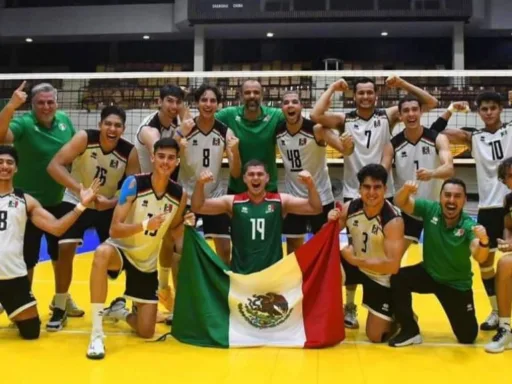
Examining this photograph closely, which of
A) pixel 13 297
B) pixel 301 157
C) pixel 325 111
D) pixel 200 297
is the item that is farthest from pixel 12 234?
pixel 325 111

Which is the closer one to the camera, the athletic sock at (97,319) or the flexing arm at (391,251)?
the athletic sock at (97,319)

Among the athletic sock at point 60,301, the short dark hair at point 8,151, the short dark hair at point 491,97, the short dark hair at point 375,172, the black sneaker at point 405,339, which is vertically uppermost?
the short dark hair at point 491,97

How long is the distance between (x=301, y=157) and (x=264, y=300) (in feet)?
5.42

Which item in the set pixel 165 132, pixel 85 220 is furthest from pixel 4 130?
pixel 165 132

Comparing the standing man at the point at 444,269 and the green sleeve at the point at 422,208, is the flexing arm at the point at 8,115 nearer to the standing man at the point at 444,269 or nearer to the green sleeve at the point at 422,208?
the standing man at the point at 444,269

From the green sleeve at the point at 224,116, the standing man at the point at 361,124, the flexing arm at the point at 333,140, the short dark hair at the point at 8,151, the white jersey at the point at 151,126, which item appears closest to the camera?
the short dark hair at the point at 8,151

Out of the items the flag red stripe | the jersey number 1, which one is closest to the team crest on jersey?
the flag red stripe

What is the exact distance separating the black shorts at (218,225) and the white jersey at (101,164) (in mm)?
949

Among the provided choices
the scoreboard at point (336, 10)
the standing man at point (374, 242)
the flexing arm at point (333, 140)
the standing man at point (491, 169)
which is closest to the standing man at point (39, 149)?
the flexing arm at point (333, 140)

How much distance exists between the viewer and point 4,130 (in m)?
5.30

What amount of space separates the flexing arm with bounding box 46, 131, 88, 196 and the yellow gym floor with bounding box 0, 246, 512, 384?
1.34 m

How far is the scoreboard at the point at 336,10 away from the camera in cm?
1834

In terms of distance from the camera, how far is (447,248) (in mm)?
4770

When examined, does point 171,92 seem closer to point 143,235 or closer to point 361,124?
point 143,235
